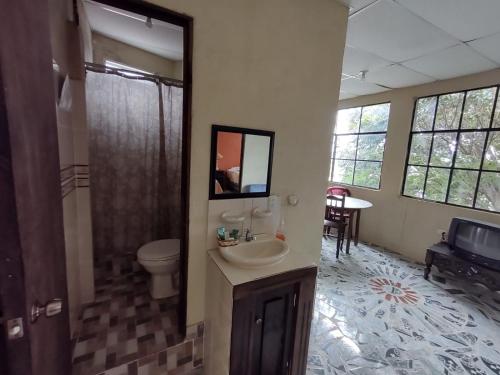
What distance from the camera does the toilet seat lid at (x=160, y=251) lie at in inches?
75.6

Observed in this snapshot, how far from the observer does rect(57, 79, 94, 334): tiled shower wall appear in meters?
1.45

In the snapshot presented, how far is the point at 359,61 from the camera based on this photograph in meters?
2.57

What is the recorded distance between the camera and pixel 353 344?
70.0 inches

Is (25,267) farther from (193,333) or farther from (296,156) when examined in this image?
(296,156)

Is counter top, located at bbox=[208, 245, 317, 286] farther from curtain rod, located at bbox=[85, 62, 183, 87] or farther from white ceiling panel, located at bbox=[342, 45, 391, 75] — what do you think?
white ceiling panel, located at bbox=[342, 45, 391, 75]

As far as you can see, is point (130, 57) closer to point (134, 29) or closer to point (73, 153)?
point (134, 29)

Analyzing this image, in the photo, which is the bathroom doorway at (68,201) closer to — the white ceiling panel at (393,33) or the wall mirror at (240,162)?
the wall mirror at (240,162)

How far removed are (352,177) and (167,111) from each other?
3.49 metres

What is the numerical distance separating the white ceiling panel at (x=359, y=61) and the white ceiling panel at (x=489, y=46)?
71 centimetres

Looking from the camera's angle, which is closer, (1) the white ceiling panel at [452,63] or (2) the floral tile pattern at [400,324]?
(2) the floral tile pattern at [400,324]

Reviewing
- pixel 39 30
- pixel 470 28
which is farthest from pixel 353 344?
pixel 470 28

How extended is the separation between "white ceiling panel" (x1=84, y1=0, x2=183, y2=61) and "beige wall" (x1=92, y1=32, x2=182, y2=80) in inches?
2.4

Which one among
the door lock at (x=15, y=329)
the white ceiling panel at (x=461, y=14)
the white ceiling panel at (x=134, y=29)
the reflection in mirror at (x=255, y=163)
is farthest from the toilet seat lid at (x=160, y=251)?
the white ceiling panel at (x=461, y=14)

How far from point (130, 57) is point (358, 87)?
324 cm
